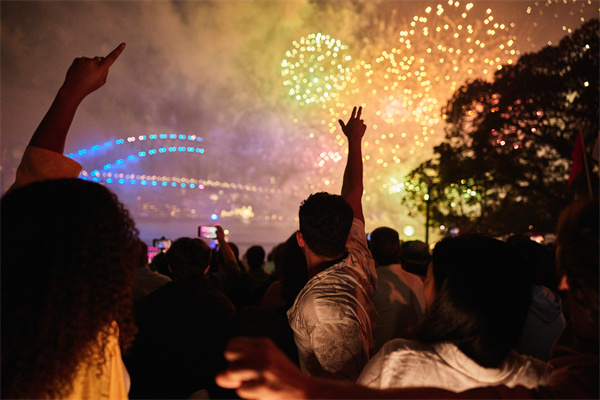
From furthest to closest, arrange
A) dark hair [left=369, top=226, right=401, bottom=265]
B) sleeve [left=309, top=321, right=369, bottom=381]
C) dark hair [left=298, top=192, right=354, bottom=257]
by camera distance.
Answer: dark hair [left=369, top=226, right=401, bottom=265] → dark hair [left=298, top=192, right=354, bottom=257] → sleeve [left=309, top=321, right=369, bottom=381]

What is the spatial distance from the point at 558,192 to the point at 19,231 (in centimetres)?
2421

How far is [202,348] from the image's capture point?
3354 millimetres

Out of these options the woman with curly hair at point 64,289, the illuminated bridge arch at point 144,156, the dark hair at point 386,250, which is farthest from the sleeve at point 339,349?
the illuminated bridge arch at point 144,156

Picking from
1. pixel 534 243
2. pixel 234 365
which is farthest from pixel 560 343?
pixel 534 243

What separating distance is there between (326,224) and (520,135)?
20969 mm

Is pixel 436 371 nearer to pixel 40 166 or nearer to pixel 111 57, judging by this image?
pixel 40 166

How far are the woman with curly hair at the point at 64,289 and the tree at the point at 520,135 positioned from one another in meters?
18.4

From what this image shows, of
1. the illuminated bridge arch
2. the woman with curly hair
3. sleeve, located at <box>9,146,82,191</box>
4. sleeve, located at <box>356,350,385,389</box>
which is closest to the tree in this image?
the illuminated bridge arch

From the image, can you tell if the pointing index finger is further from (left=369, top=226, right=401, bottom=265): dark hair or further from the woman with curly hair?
(left=369, top=226, right=401, bottom=265): dark hair

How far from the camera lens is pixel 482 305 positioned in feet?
5.60

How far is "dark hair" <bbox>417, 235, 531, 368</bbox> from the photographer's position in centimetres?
169

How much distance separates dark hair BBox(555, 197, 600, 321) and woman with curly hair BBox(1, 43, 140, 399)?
1715 mm

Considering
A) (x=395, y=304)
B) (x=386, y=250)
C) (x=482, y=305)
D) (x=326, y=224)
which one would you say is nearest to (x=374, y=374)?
(x=482, y=305)

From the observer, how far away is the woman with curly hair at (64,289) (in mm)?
1427
